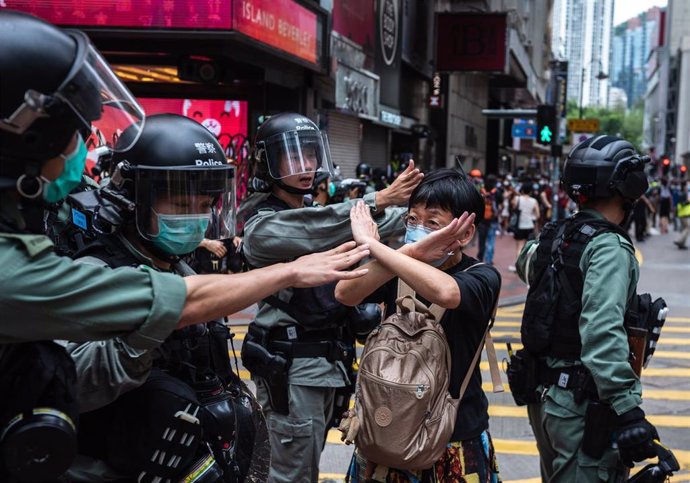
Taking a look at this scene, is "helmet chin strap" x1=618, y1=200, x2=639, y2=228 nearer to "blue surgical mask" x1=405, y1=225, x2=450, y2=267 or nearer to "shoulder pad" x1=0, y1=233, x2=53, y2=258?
"blue surgical mask" x1=405, y1=225, x2=450, y2=267

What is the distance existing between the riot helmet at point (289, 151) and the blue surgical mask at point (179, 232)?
3.92ft

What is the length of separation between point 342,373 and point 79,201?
1.52m

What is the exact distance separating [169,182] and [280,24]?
441 inches

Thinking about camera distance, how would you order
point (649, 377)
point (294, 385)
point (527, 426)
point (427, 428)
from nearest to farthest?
point (427, 428) < point (294, 385) < point (527, 426) < point (649, 377)

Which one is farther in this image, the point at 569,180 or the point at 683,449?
the point at 683,449

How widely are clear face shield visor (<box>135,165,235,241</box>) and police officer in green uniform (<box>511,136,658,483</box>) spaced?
155cm

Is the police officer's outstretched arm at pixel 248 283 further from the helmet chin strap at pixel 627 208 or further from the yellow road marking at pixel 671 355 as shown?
the yellow road marking at pixel 671 355

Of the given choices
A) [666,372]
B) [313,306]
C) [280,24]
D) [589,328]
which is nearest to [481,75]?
[280,24]

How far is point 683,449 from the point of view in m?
6.29

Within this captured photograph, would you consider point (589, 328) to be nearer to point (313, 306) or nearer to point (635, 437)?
point (635, 437)

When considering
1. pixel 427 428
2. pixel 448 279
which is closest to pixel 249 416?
pixel 427 428

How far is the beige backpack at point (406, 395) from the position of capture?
9.10 ft

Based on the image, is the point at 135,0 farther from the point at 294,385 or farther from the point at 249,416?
the point at 249,416

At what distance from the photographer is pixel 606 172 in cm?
356
